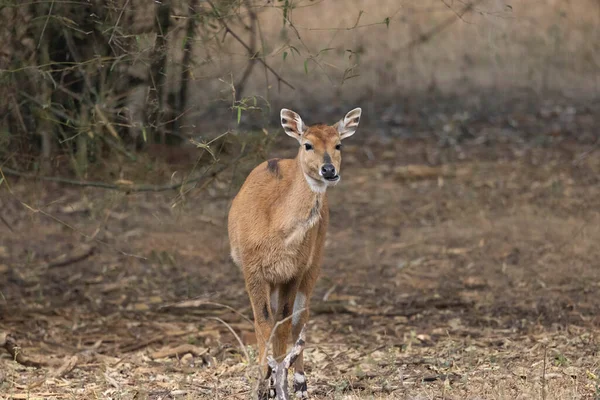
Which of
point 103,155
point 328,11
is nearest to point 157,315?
point 103,155

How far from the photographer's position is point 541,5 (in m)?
15.7

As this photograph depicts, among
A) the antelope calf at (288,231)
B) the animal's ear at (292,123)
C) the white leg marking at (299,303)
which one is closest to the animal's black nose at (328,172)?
the antelope calf at (288,231)

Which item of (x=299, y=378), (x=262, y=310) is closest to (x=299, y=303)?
(x=262, y=310)

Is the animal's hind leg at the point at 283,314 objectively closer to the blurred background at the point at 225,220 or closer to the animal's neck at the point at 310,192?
the blurred background at the point at 225,220

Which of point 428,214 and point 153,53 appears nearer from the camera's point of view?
point 153,53

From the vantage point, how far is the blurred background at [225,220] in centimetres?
647

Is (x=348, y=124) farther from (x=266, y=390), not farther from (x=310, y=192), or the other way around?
(x=266, y=390)

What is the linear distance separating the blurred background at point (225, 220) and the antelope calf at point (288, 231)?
0.27 meters

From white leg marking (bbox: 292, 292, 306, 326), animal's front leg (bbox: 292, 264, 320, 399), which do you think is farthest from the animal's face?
white leg marking (bbox: 292, 292, 306, 326)

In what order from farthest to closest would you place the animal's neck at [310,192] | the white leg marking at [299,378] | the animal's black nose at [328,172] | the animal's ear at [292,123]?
the animal's ear at [292,123] → the white leg marking at [299,378] → the animal's neck at [310,192] → the animal's black nose at [328,172]

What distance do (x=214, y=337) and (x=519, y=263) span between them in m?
3.03

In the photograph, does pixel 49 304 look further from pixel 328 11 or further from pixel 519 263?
pixel 328 11

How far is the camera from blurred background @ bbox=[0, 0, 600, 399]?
21.2 feet

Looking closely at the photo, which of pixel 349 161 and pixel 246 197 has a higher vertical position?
pixel 246 197
